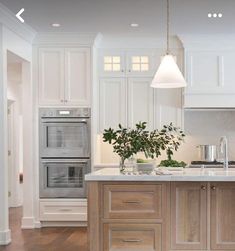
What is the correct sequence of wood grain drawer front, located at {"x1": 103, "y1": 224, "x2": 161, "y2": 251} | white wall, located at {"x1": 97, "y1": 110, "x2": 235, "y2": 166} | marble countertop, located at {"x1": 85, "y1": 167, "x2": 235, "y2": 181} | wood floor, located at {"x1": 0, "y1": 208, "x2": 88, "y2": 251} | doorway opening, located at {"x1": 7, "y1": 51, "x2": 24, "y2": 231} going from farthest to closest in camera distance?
doorway opening, located at {"x1": 7, "y1": 51, "x2": 24, "y2": 231}
white wall, located at {"x1": 97, "y1": 110, "x2": 235, "y2": 166}
wood floor, located at {"x1": 0, "y1": 208, "x2": 88, "y2": 251}
wood grain drawer front, located at {"x1": 103, "y1": 224, "x2": 161, "y2": 251}
marble countertop, located at {"x1": 85, "y1": 167, "x2": 235, "y2": 181}

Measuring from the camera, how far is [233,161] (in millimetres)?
7375

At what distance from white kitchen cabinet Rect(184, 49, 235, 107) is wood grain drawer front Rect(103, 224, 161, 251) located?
3214mm

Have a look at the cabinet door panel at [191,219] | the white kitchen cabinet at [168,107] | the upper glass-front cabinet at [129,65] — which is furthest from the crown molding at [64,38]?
the cabinet door panel at [191,219]

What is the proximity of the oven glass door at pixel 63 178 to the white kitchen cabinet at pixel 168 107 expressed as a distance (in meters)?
1.28

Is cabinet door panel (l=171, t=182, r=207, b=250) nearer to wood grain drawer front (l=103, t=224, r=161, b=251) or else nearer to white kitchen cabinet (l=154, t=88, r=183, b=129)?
wood grain drawer front (l=103, t=224, r=161, b=251)

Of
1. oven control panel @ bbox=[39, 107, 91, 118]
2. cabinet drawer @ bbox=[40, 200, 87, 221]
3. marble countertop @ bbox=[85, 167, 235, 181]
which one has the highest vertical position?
oven control panel @ bbox=[39, 107, 91, 118]

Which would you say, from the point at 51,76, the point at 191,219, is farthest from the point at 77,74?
the point at 191,219

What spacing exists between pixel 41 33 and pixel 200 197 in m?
3.85

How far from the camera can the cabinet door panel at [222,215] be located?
14.4 feet

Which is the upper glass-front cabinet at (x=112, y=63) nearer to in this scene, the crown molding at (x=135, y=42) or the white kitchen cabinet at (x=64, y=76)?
the crown molding at (x=135, y=42)

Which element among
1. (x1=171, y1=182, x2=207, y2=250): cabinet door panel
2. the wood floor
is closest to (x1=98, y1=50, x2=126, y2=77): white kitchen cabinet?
the wood floor

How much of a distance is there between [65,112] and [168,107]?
154cm

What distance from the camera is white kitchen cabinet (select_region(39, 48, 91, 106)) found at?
284 inches

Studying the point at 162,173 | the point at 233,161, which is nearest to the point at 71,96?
the point at 233,161
